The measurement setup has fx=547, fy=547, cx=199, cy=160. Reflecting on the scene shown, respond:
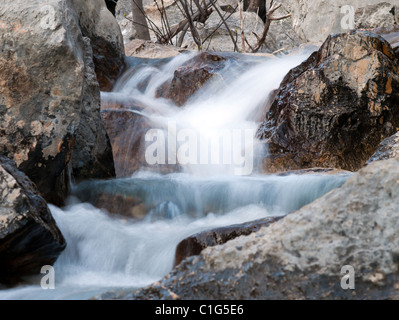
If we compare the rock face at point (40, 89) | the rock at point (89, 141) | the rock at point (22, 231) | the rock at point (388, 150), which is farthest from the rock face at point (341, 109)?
the rock at point (22, 231)

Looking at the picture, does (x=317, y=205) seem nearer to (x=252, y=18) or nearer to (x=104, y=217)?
(x=104, y=217)

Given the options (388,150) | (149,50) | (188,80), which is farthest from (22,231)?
(149,50)

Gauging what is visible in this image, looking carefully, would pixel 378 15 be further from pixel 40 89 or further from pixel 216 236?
pixel 216 236

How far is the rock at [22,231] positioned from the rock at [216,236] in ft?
2.67

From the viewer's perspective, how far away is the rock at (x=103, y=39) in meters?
7.94

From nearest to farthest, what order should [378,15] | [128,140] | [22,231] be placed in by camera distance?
1. [22,231]
2. [128,140]
3. [378,15]

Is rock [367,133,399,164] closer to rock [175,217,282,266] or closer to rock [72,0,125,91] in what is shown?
rock [175,217,282,266]

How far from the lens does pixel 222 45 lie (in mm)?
13258

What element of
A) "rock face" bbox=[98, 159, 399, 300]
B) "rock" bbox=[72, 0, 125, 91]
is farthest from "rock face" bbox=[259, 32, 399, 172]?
"rock" bbox=[72, 0, 125, 91]

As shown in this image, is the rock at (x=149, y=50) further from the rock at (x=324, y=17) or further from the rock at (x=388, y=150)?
the rock at (x=388, y=150)

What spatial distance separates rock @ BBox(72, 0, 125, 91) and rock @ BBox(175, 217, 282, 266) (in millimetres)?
5232

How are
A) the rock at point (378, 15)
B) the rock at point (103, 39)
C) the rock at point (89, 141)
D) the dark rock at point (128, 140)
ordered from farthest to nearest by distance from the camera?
the rock at point (378, 15) → the rock at point (103, 39) → the dark rock at point (128, 140) → the rock at point (89, 141)

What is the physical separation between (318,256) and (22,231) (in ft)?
6.30

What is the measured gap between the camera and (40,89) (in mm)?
4211
